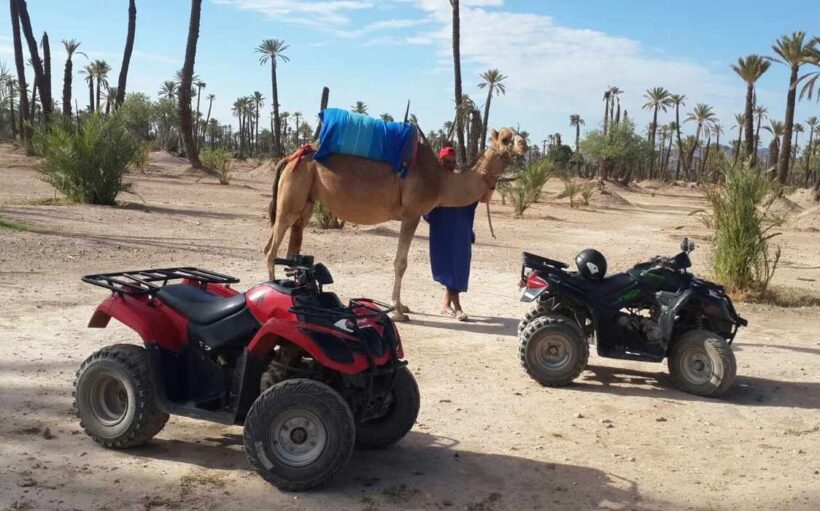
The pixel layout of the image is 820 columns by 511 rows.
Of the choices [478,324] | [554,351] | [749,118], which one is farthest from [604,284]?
[749,118]

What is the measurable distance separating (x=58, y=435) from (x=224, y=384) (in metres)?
1.07

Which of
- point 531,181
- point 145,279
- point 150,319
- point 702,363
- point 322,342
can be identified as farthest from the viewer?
point 531,181

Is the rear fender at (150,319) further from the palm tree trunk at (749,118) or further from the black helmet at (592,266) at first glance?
the palm tree trunk at (749,118)

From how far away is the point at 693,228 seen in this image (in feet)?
82.1

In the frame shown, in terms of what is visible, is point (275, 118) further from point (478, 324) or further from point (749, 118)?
point (478, 324)

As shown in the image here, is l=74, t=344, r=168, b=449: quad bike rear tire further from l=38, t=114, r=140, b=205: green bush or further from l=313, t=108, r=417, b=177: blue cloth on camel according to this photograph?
l=38, t=114, r=140, b=205: green bush

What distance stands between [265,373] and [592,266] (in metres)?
3.50

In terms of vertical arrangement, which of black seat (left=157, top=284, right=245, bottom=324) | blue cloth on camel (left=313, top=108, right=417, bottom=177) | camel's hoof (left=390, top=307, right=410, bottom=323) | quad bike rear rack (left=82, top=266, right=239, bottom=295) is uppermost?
blue cloth on camel (left=313, top=108, right=417, bottom=177)

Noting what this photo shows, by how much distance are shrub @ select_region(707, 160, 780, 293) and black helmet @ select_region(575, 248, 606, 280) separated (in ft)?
15.4

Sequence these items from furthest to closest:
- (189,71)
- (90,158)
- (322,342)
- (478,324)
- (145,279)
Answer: (189,71), (90,158), (478,324), (145,279), (322,342)

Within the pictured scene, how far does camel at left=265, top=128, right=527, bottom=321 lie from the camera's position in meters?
9.50

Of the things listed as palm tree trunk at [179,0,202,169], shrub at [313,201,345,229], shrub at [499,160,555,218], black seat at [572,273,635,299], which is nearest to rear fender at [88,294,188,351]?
black seat at [572,273,635,299]

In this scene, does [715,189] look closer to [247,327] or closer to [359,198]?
[359,198]

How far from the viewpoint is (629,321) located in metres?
7.26
